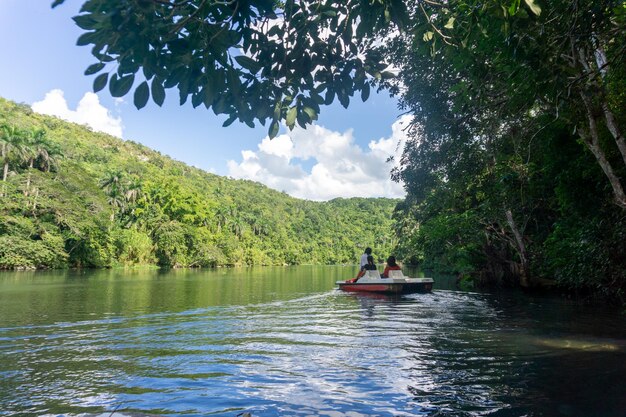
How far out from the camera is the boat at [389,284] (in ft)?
51.9

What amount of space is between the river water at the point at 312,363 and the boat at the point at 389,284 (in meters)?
4.62

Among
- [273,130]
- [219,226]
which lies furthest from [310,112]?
[219,226]

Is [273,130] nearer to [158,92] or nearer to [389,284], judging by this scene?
[158,92]

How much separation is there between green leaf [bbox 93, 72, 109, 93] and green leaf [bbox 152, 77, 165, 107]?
0.21 m

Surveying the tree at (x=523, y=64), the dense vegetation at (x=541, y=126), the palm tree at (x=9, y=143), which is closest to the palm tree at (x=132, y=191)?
the palm tree at (x=9, y=143)

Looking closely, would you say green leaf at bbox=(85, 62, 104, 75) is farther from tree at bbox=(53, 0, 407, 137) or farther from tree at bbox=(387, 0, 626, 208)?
Answer: tree at bbox=(387, 0, 626, 208)

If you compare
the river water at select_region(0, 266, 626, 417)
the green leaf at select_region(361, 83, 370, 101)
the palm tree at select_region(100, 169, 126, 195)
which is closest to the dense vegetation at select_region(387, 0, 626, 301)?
the green leaf at select_region(361, 83, 370, 101)

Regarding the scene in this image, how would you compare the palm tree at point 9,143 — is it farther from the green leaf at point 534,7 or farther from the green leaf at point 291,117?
the green leaf at point 534,7

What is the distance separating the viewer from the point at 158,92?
81.5 inches

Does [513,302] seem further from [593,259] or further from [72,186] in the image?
[72,186]

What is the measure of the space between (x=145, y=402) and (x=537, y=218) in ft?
61.8

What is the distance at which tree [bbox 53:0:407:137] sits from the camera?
6.13 ft

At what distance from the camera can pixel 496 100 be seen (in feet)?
32.9

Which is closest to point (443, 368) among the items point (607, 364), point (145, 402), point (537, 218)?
point (607, 364)
